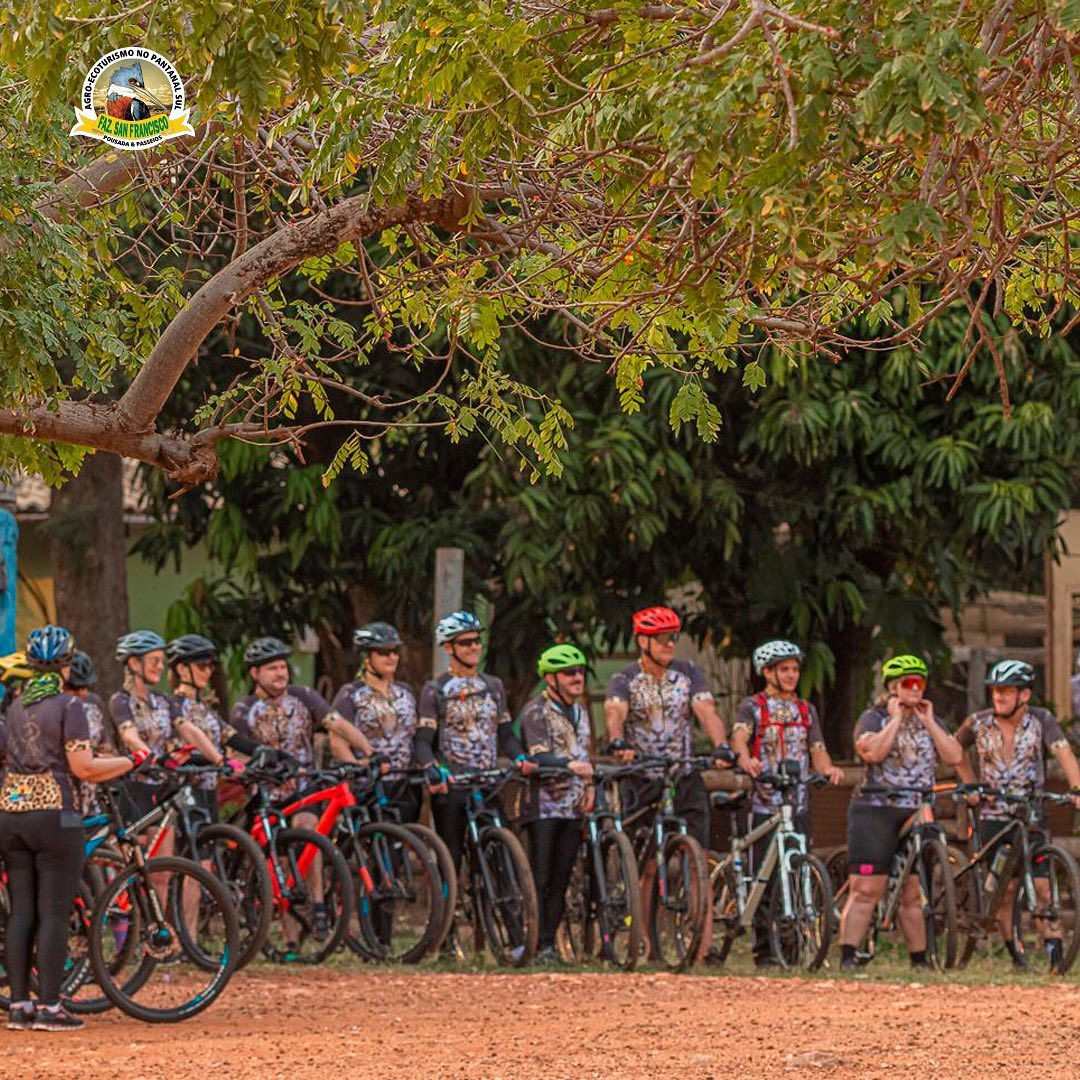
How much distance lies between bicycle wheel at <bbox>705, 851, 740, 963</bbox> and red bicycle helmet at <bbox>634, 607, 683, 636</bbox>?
1.30 m

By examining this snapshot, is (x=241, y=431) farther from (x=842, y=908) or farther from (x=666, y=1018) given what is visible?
(x=842, y=908)

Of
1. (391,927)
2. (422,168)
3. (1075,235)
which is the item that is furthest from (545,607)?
(422,168)

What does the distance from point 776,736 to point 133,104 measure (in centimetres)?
689

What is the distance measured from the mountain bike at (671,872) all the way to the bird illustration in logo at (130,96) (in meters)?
6.21

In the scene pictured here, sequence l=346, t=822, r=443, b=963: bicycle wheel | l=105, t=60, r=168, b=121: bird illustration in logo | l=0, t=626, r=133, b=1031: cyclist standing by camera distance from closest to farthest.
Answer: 1. l=105, t=60, r=168, b=121: bird illustration in logo
2. l=0, t=626, r=133, b=1031: cyclist standing
3. l=346, t=822, r=443, b=963: bicycle wheel

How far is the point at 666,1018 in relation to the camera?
11.3 metres

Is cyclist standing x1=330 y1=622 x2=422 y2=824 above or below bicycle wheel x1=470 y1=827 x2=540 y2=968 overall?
above

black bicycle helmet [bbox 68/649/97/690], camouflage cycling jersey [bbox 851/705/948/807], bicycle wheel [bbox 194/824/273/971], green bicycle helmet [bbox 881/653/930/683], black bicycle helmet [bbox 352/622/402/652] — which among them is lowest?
bicycle wheel [bbox 194/824/273/971]

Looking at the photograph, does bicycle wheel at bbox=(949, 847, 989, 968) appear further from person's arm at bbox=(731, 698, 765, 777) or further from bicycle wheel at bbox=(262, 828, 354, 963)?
bicycle wheel at bbox=(262, 828, 354, 963)

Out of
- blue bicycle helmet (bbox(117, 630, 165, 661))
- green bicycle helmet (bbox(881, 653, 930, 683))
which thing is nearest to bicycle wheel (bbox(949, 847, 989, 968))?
green bicycle helmet (bbox(881, 653, 930, 683))

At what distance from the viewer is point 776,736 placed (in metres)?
14.2

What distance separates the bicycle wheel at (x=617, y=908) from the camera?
1343 cm

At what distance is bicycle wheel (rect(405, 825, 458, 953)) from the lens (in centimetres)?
1369

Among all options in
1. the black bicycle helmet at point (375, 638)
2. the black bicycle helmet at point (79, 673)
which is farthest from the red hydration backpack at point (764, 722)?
the black bicycle helmet at point (79, 673)
